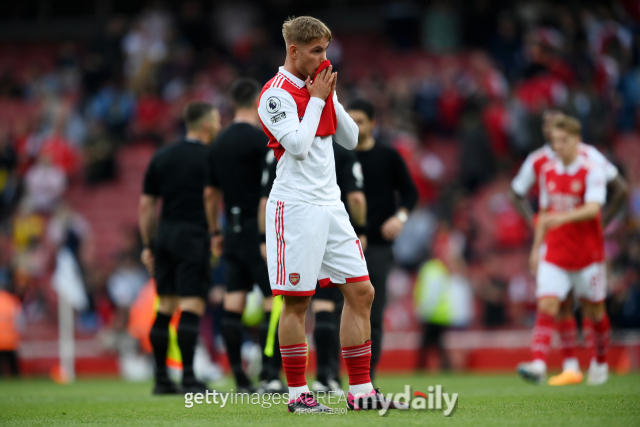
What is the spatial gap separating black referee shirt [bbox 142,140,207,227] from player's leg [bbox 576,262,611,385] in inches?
148

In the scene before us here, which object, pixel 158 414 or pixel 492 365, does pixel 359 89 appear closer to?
pixel 492 365

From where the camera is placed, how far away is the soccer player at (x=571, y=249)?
847 cm

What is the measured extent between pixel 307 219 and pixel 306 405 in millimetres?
1098

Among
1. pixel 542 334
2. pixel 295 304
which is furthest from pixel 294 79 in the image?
pixel 542 334

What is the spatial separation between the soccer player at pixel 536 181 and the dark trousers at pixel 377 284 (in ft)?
7.12

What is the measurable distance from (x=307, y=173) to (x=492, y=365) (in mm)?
9332

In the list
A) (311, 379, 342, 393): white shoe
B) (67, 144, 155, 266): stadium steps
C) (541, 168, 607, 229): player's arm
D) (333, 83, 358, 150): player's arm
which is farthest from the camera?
(67, 144, 155, 266): stadium steps

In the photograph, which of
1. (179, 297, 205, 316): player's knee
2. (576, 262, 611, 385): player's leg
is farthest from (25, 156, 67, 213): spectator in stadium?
(576, 262, 611, 385): player's leg

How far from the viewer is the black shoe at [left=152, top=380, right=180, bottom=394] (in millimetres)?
7809

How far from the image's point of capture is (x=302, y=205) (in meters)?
5.10

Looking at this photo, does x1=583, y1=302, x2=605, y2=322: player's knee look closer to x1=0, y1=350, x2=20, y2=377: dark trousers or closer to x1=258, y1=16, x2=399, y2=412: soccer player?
x1=258, y1=16, x2=399, y2=412: soccer player

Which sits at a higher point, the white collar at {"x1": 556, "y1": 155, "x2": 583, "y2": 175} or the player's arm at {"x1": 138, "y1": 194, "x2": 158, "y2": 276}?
the white collar at {"x1": 556, "y1": 155, "x2": 583, "y2": 175}

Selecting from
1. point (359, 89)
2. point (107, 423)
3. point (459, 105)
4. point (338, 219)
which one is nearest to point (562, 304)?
point (338, 219)

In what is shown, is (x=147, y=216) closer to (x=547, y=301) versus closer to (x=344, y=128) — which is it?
Result: (x=344, y=128)
